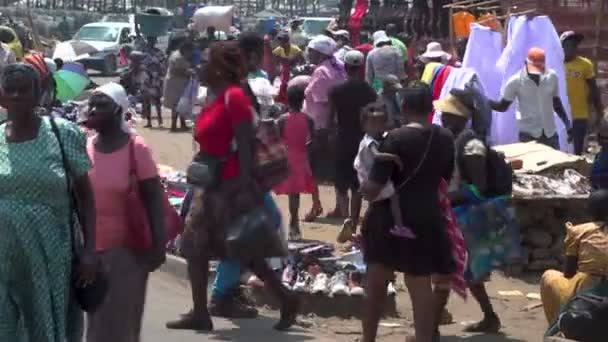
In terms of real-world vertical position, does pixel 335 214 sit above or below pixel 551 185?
below

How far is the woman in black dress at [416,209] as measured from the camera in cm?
744

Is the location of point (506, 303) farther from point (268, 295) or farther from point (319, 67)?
point (319, 67)

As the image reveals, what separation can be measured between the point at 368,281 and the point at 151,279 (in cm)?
361

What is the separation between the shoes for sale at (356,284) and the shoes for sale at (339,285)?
0.03 metres

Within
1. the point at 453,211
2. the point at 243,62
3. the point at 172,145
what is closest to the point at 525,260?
the point at 453,211

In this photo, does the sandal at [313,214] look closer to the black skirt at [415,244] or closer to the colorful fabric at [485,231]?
the colorful fabric at [485,231]

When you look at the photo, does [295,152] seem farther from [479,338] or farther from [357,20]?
[357,20]

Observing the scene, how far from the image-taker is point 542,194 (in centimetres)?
1098

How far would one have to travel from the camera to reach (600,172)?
878 centimetres

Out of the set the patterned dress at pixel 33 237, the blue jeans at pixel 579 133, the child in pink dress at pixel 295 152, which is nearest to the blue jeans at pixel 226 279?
the child in pink dress at pixel 295 152

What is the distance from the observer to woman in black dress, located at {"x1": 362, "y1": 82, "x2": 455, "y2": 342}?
7.44 m

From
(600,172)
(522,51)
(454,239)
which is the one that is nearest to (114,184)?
(454,239)

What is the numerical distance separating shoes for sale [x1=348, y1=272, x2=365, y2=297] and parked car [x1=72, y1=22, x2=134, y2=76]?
99.4 ft

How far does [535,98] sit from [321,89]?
2.17 meters
